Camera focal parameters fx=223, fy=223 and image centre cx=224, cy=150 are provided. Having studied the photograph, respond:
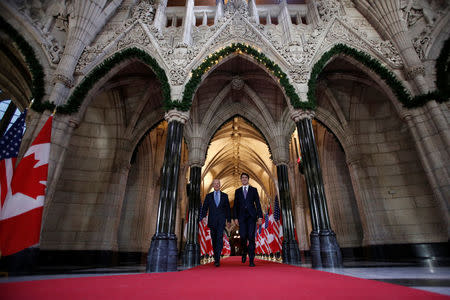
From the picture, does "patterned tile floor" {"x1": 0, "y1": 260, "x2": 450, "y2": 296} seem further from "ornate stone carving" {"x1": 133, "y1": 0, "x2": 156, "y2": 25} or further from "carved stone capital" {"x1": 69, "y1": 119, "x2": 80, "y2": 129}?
"ornate stone carving" {"x1": 133, "y1": 0, "x2": 156, "y2": 25}

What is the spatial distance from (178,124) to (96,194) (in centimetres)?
575

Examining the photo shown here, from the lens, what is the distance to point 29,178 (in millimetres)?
2795

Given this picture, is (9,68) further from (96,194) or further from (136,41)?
(96,194)

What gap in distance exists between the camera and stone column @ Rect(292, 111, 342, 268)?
579cm

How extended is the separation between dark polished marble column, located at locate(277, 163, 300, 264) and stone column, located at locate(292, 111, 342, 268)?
2.78 m

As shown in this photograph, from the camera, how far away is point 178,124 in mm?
7641

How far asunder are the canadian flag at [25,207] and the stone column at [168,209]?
338cm

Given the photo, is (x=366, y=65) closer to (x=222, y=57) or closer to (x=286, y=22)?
(x=286, y=22)

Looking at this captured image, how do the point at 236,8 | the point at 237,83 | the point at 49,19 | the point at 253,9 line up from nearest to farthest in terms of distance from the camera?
the point at 49,19 < the point at 236,8 < the point at 253,9 < the point at 237,83

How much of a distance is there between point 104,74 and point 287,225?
9604 millimetres

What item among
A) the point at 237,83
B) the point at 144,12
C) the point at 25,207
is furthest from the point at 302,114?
the point at 144,12

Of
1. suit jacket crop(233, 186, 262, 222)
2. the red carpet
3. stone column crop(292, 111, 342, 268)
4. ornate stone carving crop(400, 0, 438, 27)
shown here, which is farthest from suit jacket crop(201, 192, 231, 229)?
ornate stone carving crop(400, 0, 438, 27)

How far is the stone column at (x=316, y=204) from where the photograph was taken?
579cm

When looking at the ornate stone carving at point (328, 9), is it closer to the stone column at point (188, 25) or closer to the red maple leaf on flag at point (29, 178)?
the stone column at point (188, 25)
